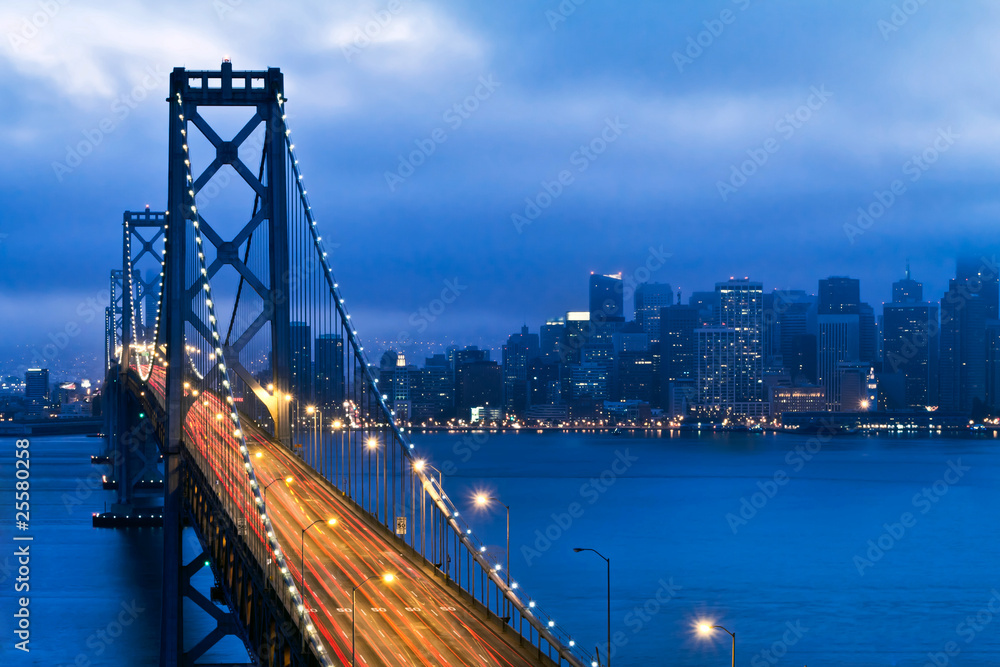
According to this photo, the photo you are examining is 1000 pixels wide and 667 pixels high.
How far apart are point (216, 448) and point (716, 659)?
52.9 ft

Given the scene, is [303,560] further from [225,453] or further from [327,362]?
[327,362]

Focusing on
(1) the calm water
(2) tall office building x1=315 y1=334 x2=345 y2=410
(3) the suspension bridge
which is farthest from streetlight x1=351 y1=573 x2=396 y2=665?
(2) tall office building x1=315 y1=334 x2=345 y2=410

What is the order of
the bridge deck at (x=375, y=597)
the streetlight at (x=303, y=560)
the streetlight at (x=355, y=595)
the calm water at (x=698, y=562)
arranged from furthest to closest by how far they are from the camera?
the calm water at (x=698, y=562) → the streetlight at (x=303, y=560) → the bridge deck at (x=375, y=597) → the streetlight at (x=355, y=595)

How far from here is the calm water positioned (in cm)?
4009

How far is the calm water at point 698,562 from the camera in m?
→ 40.1

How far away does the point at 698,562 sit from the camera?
195 feet

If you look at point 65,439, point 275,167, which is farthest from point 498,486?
point 65,439

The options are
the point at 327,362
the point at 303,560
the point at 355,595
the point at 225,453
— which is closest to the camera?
the point at 355,595

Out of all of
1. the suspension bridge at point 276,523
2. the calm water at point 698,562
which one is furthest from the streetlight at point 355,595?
the calm water at point 698,562

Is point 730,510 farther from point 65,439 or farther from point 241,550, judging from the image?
point 65,439

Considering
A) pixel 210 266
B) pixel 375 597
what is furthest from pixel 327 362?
pixel 375 597

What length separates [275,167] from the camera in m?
35.8

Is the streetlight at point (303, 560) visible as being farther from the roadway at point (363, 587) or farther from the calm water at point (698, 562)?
the calm water at point (698, 562)

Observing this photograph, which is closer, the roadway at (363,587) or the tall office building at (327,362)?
the roadway at (363,587)
